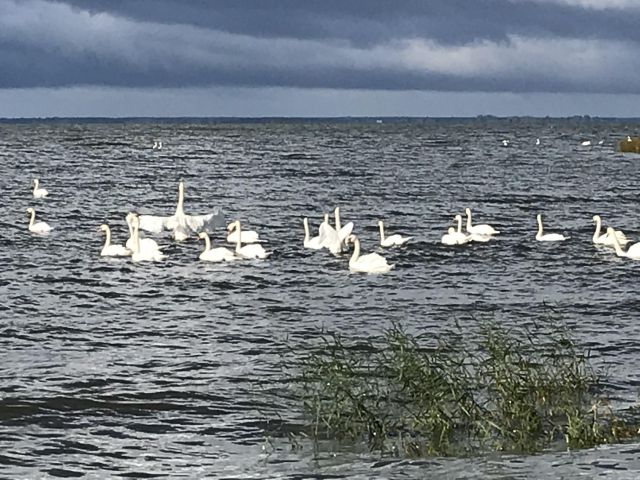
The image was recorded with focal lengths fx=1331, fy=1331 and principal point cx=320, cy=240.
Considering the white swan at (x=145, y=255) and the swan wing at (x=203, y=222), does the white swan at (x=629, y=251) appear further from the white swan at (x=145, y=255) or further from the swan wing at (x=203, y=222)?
the swan wing at (x=203, y=222)

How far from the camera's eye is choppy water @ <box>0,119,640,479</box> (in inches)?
479

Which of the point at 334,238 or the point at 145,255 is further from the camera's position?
the point at 334,238

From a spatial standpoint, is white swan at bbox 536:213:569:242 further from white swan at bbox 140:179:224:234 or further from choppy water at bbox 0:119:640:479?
white swan at bbox 140:179:224:234

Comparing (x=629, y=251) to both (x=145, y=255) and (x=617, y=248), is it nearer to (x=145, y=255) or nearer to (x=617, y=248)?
(x=617, y=248)

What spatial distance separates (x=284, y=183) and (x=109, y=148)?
170 ft

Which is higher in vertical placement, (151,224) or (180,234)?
(151,224)

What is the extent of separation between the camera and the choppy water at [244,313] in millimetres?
12164

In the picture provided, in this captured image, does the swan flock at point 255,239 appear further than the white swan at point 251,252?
No

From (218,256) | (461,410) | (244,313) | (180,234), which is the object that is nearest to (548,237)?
(218,256)

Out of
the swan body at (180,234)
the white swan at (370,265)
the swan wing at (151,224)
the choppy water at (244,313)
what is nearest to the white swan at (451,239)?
the choppy water at (244,313)

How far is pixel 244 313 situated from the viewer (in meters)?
21.1

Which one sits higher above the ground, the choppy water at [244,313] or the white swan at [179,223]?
the white swan at [179,223]

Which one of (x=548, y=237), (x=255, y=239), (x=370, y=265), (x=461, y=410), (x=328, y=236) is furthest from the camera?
(x=548, y=237)

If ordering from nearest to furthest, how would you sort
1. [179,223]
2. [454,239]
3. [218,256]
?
[218,256] → [454,239] → [179,223]
